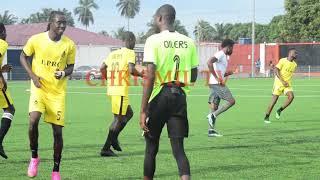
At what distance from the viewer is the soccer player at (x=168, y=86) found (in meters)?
7.05

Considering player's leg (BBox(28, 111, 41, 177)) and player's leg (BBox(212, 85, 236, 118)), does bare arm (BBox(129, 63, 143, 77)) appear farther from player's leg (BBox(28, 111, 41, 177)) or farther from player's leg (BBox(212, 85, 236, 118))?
player's leg (BBox(212, 85, 236, 118))

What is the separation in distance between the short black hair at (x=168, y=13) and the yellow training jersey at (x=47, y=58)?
2.07 metres

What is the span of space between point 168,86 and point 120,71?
4390 mm

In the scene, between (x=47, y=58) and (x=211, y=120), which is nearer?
(x=47, y=58)

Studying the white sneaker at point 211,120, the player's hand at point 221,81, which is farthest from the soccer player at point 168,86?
the player's hand at point 221,81

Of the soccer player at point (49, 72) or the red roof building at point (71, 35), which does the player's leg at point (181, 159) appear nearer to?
the soccer player at point (49, 72)

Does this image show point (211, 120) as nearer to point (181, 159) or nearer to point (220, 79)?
point (220, 79)

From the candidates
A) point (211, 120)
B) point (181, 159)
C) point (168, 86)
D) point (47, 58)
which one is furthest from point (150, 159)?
point (211, 120)

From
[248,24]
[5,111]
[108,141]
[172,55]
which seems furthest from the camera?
[248,24]

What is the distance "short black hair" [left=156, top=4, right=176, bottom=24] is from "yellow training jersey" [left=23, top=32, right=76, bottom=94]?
6.79ft

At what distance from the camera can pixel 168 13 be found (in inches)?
284

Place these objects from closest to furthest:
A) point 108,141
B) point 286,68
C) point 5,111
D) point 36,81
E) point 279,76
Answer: point 36,81
point 5,111
point 108,141
point 279,76
point 286,68

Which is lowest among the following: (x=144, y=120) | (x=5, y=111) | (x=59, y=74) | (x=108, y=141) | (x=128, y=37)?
(x=108, y=141)

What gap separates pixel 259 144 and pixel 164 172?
3.87 m
